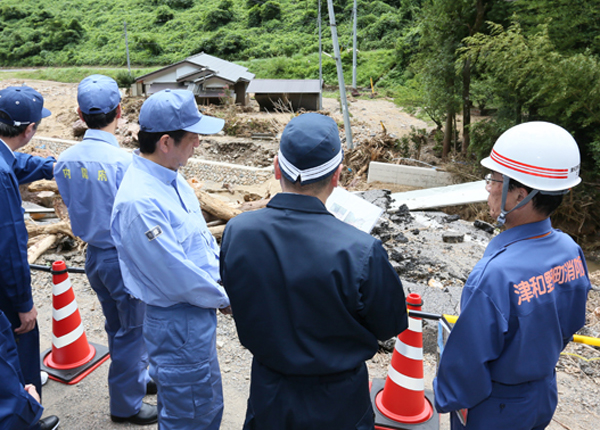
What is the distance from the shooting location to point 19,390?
67.7 inches

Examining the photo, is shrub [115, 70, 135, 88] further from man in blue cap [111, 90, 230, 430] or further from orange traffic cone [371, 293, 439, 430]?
orange traffic cone [371, 293, 439, 430]

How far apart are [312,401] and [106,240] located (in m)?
1.92

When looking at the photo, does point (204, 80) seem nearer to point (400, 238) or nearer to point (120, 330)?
point (400, 238)

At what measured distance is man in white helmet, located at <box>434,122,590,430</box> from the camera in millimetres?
1662

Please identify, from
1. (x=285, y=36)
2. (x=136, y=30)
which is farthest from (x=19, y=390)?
(x=136, y=30)

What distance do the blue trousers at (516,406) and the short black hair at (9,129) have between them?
120 inches

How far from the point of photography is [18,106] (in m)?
2.72

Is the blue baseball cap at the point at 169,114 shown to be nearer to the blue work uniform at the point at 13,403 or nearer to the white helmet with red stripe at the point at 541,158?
the blue work uniform at the point at 13,403

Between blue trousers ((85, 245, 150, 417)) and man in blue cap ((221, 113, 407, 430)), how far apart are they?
60.1 inches

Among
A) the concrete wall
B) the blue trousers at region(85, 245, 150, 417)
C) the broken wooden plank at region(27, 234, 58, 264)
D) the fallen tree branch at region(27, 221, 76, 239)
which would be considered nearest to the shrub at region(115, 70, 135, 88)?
the concrete wall

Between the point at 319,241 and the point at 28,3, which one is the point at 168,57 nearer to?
the point at 28,3

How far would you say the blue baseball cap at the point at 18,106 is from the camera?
2.71m

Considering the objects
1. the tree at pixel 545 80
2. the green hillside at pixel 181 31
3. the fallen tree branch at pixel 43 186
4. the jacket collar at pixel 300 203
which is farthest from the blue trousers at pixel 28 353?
the green hillside at pixel 181 31

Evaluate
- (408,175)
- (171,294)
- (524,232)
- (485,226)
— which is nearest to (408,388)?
(524,232)
